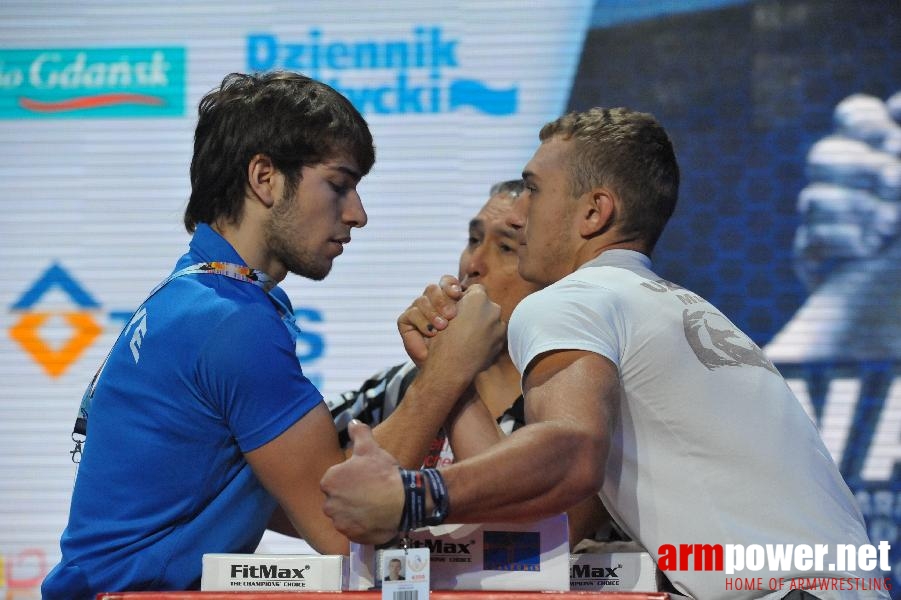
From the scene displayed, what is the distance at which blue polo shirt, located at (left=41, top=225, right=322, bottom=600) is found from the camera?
61.8 inches

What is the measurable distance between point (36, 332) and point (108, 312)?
309 millimetres

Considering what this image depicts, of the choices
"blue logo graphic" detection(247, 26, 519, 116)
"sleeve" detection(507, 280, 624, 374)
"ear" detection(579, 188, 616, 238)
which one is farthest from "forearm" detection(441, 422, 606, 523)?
"blue logo graphic" detection(247, 26, 519, 116)

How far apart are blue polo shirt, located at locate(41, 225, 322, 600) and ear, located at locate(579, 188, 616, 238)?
2.05 feet

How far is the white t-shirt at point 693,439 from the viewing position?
1556mm

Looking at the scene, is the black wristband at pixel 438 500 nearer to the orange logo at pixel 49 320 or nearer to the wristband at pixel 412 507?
the wristband at pixel 412 507

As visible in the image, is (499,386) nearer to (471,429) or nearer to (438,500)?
(471,429)

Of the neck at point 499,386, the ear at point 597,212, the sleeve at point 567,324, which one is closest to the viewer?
the sleeve at point 567,324

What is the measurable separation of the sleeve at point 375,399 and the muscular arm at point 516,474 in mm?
1135

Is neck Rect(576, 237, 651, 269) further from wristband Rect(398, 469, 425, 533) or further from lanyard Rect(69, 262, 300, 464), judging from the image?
wristband Rect(398, 469, 425, 533)

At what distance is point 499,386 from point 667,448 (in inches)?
38.4

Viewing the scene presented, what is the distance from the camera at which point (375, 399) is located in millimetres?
2615

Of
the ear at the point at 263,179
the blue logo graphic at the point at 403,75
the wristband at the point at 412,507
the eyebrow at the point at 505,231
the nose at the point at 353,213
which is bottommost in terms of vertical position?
the wristband at the point at 412,507

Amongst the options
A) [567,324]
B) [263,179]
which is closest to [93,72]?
[263,179]

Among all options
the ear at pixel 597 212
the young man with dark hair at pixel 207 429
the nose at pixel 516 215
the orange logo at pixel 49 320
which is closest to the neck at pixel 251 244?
the young man with dark hair at pixel 207 429
